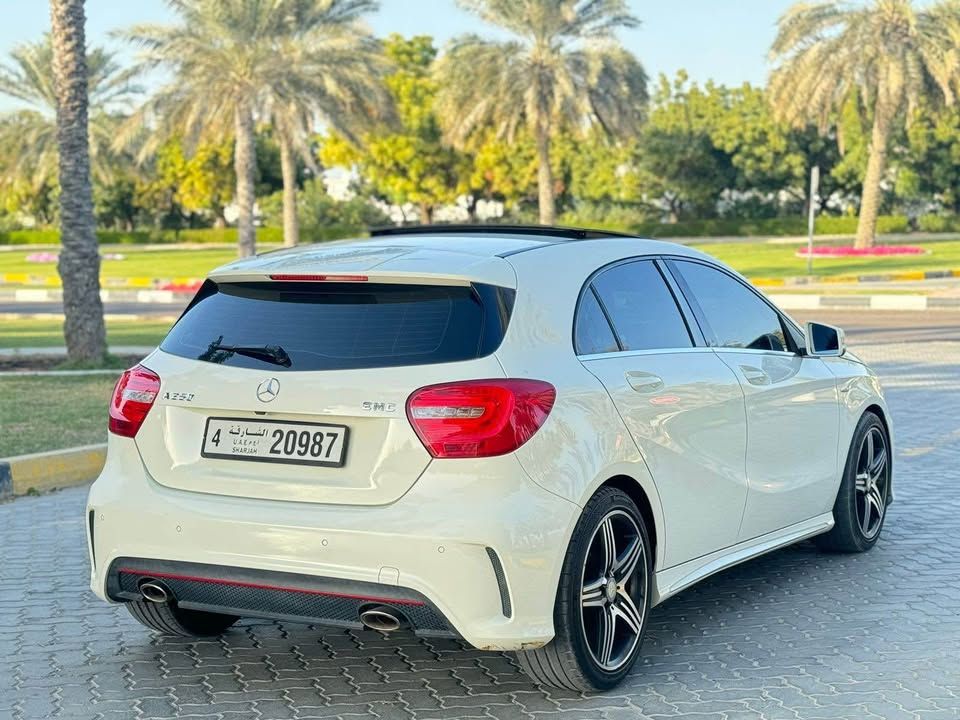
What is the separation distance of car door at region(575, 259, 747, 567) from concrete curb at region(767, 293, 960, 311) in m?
22.0

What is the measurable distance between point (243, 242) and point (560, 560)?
35.9m

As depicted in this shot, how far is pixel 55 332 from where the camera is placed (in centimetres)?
2422

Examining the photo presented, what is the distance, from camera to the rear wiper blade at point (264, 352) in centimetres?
479

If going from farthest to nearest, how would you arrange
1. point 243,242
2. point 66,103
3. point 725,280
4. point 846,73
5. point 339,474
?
point 846,73
point 243,242
point 66,103
point 725,280
point 339,474

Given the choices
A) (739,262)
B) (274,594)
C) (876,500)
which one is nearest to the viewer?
(274,594)

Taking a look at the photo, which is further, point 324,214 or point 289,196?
point 324,214

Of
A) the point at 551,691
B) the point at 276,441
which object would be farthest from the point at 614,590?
the point at 276,441

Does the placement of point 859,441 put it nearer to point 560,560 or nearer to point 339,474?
point 560,560

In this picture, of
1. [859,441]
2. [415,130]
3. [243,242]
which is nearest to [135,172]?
[415,130]

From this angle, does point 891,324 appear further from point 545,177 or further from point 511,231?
point 545,177

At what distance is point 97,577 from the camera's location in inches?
199

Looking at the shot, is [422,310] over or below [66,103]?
below

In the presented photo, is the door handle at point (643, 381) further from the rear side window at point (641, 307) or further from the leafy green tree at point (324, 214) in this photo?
the leafy green tree at point (324, 214)

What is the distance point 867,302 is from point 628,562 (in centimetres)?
2429
